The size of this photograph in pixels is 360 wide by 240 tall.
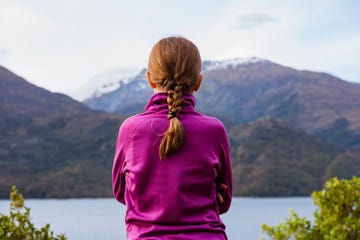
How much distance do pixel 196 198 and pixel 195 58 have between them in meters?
0.54

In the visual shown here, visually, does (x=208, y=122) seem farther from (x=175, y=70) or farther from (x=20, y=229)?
(x=20, y=229)

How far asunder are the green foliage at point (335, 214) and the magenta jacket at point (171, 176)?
27.3 ft

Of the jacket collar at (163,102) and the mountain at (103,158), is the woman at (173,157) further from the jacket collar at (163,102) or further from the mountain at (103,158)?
the mountain at (103,158)

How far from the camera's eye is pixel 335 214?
35.5 ft

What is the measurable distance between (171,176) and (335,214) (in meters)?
8.84

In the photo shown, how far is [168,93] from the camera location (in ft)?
8.31

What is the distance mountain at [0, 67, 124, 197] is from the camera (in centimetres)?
15788

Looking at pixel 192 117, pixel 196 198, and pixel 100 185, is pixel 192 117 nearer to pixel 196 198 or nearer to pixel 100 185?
pixel 196 198

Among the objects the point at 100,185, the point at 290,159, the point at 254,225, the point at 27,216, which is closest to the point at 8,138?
the point at 100,185

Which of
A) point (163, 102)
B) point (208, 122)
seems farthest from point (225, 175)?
point (163, 102)

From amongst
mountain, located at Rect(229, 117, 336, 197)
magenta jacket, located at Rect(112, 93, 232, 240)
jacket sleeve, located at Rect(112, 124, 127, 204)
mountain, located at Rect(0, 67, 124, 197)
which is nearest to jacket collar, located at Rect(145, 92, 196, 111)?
magenta jacket, located at Rect(112, 93, 232, 240)

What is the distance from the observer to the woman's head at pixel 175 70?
2.48 m

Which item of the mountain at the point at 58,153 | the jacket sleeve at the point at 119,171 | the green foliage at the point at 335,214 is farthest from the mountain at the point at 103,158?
the jacket sleeve at the point at 119,171

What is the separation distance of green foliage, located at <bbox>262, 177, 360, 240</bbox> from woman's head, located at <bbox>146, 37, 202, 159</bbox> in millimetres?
8400
